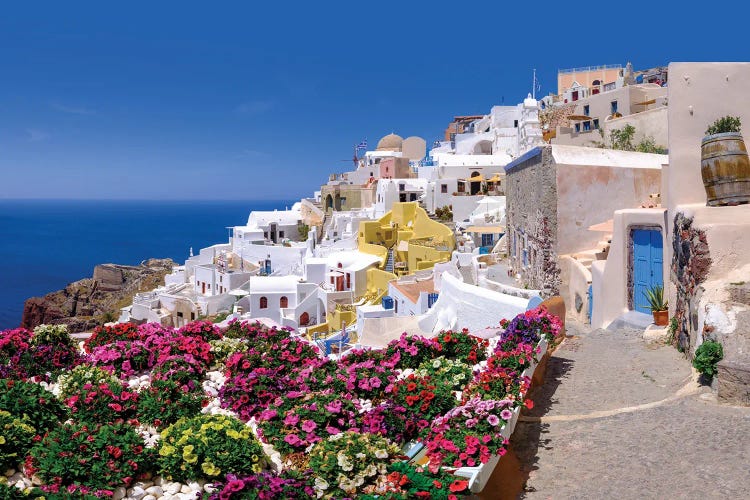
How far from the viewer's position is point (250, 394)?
965cm

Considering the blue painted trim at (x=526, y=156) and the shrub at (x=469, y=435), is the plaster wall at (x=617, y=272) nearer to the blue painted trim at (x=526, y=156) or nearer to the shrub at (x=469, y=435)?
the blue painted trim at (x=526, y=156)

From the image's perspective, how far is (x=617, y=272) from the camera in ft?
50.9

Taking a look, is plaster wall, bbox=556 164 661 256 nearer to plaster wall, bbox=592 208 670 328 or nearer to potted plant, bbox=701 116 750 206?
plaster wall, bbox=592 208 670 328

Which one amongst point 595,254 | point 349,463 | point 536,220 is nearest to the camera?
point 349,463

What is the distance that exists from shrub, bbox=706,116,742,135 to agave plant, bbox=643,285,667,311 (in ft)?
11.5

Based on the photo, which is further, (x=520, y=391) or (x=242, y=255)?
(x=242, y=255)

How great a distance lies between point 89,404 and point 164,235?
7417 inches

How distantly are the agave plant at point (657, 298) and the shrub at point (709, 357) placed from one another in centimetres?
422

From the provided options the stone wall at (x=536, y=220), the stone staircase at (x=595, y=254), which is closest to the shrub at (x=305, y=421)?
the stone staircase at (x=595, y=254)

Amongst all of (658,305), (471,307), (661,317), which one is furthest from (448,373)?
(658,305)

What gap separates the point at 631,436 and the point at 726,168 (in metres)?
6.20

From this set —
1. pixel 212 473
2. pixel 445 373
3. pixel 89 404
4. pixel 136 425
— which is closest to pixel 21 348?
pixel 89 404

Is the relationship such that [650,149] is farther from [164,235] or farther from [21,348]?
[164,235]

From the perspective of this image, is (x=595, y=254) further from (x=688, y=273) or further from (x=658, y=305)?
(x=688, y=273)
